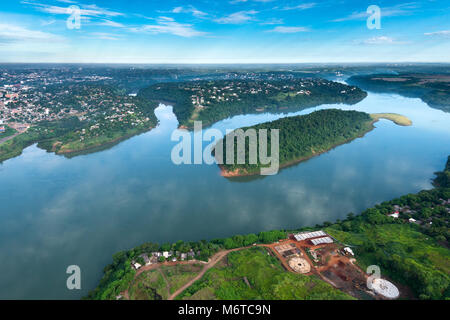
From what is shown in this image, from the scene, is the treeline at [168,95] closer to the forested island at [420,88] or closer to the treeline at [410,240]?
the treeline at [410,240]

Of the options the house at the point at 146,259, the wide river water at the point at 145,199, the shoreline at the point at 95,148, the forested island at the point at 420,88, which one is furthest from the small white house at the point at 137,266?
the forested island at the point at 420,88

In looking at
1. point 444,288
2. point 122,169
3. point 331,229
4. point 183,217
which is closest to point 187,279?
point 183,217

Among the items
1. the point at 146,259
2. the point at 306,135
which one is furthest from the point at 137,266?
the point at 306,135

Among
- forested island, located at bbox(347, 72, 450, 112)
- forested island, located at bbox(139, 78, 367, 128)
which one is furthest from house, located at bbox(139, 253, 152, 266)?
forested island, located at bbox(347, 72, 450, 112)

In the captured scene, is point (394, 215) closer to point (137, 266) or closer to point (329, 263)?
point (329, 263)

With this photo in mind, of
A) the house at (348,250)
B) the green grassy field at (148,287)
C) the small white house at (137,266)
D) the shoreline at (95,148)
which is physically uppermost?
the shoreline at (95,148)

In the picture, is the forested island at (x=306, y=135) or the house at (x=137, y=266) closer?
the house at (x=137, y=266)

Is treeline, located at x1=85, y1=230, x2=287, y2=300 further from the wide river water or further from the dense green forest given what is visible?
the dense green forest
